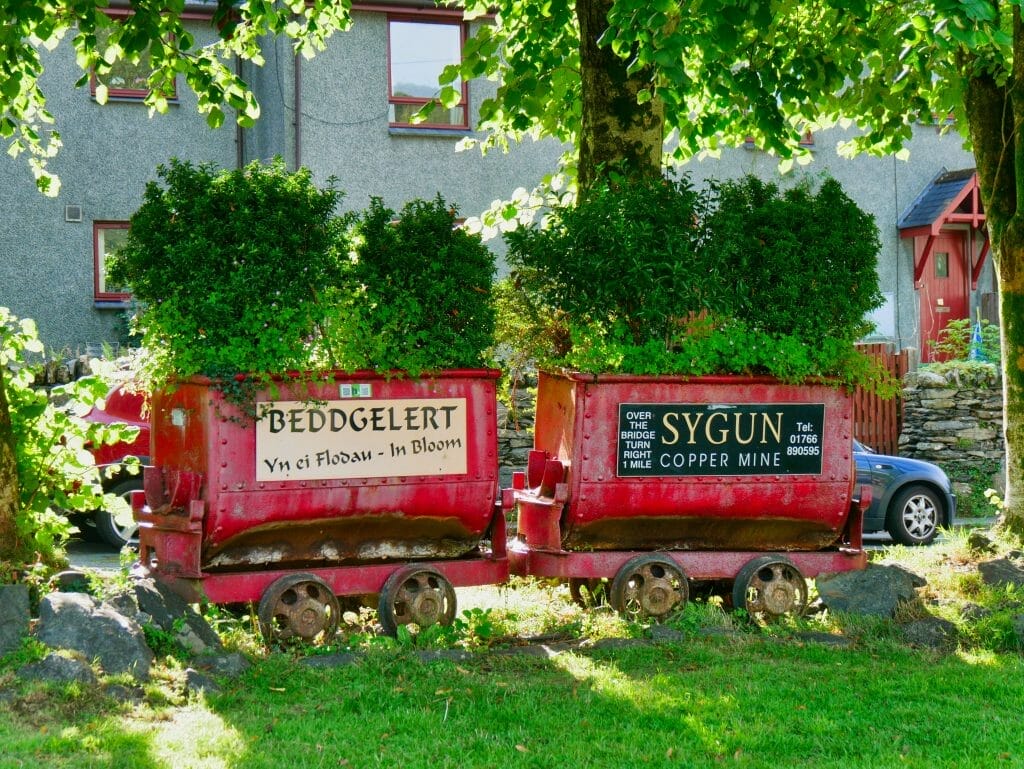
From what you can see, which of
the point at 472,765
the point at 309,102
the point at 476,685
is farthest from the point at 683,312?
the point at 309,102

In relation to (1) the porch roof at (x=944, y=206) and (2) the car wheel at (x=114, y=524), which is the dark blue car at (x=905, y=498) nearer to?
(2) the car wheel at (x=114, y=524)

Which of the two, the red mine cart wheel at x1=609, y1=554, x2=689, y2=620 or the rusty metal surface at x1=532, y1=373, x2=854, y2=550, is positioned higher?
the rusty metal surface at x1=532, y1=373, x2=854, y2=550

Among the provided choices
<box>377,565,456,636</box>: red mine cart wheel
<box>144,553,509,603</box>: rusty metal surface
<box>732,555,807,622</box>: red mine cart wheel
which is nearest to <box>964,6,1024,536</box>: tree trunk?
<box>732,555,807,622</box>: red mine cart wheel

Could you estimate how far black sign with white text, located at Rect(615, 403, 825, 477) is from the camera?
7887 millimetres

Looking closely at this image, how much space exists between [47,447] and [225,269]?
152cm

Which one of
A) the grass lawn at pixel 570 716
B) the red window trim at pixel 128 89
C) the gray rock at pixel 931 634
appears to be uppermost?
the red window trim at pixel 128 89

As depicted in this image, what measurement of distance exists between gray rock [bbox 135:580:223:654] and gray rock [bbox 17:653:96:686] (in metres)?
0.77

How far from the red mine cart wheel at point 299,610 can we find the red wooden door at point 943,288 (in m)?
19.0

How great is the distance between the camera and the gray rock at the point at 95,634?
6.09m

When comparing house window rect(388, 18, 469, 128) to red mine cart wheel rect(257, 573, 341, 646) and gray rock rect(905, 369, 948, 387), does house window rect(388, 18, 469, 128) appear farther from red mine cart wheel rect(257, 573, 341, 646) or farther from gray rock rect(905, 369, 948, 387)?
red mine cart wheel rect(257, 573, 341, 646)

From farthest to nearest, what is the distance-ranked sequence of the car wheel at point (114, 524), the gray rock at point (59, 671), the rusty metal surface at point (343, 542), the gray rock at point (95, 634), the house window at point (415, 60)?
the house window at point (415, 60), the car wheel at point (114, 524), the rusty metal surface at point (343, 542), the gray rock at point (95, 634), the gray rock at point (59, 671)

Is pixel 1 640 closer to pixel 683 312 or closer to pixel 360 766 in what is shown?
pixel 360 766

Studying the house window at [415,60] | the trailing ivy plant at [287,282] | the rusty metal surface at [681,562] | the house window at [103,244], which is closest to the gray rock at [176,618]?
the trailing ivy plant at [287,282]

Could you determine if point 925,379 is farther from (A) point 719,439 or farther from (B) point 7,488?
(B) point 7,488
